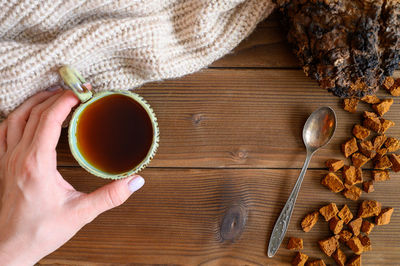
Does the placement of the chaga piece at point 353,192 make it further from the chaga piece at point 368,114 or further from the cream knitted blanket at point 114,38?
the cream knitted blanket at point 114,38

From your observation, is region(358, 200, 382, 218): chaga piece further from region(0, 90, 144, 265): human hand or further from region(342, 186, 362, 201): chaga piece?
region(0, 90, 144, 265): human hand

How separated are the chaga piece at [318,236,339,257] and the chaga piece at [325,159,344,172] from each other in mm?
146

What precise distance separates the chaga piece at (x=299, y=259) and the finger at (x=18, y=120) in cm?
60

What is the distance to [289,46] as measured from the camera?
0.72m

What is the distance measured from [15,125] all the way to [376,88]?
697 mm

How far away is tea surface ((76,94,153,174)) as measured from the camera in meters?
0.63

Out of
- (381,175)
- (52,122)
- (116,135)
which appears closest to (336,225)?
(381,175)

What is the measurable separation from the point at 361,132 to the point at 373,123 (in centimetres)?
3

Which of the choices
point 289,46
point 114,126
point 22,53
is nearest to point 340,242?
point 289,46

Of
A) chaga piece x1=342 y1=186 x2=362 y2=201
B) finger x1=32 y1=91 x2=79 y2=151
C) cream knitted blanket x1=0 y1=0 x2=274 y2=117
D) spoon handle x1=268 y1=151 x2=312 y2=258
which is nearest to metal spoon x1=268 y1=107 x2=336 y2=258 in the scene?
spoon handle x1=268 y1=151 x2=312 y2=258

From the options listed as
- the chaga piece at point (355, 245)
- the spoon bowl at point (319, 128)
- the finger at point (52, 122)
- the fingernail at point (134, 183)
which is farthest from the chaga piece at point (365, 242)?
the finger at point (52, 122)

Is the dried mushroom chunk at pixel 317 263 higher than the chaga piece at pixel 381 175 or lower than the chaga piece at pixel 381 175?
lower

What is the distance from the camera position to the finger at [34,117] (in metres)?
0.60

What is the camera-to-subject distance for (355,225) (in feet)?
2.38
